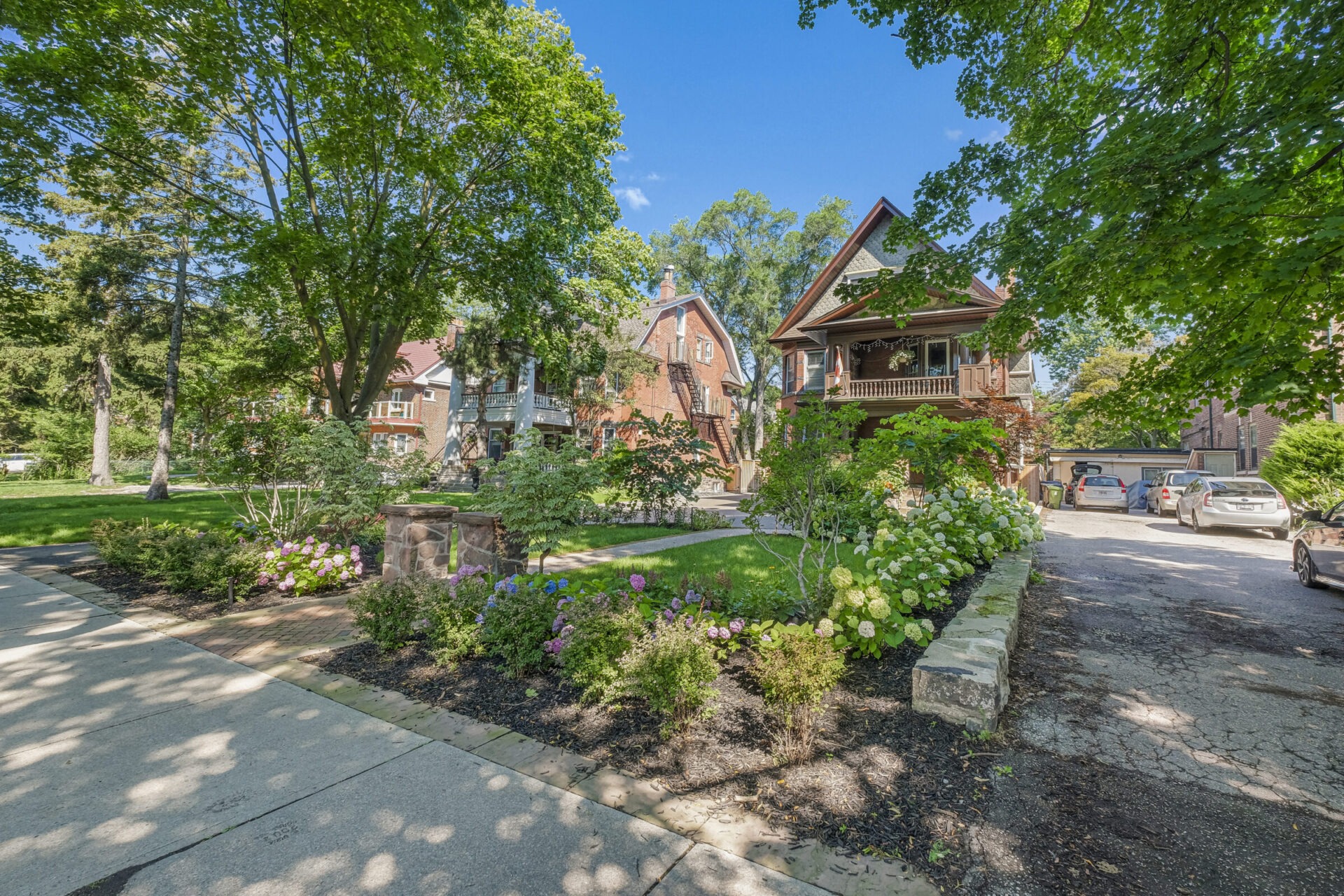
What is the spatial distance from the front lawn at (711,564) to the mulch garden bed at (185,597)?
3.17 m

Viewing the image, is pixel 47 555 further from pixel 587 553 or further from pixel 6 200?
pixel 587 553

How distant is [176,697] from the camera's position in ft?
11.7

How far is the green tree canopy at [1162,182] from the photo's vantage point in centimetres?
352

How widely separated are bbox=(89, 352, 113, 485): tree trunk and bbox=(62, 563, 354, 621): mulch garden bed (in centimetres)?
2256

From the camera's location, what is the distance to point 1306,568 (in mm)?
7102

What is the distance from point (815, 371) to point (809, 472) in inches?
706

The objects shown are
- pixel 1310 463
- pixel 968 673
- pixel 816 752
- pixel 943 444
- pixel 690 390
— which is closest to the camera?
pixel 816 752

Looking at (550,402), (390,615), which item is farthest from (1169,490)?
(550,402)

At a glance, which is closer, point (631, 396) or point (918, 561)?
point (918, 561)

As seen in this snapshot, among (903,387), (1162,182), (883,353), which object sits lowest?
(1162,182)

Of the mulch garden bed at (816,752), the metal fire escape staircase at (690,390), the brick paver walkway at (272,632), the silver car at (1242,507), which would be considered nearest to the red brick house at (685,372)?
the metal fire escape staircase at (690,390)

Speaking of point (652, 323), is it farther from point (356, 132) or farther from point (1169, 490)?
point (1169, 490)

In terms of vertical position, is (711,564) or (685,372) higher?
(685,372)

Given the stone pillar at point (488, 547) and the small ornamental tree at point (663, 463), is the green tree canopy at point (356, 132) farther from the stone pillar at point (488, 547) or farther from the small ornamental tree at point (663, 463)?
the stone pillar at point (488, 547)
